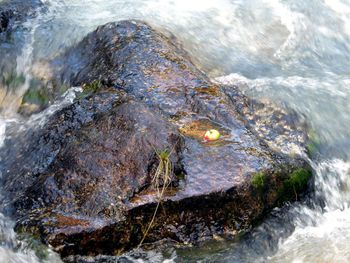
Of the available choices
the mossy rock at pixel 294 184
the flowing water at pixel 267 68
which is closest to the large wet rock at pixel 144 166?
the mossy rock at pixel 294 184

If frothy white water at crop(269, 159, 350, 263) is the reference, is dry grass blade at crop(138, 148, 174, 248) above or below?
above

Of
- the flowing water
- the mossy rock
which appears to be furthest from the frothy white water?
the mossy rock

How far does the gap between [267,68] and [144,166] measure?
3173 millimetres

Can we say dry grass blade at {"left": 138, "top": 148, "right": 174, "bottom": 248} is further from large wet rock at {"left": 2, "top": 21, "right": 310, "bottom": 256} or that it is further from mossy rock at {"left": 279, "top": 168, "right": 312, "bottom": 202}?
mossy rock at {"left": 279, "top": 168, "right": 312, "bottom": 202}

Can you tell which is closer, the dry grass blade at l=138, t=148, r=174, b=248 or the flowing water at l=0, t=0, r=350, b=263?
the dry grass blade at l=138, t=148, r=174, b=248

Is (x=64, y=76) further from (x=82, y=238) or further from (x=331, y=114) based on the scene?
(x=331, y=114)

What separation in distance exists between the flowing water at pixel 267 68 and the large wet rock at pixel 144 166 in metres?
0.22

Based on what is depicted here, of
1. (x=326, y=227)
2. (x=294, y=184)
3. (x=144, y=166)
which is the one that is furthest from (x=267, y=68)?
(x=144, y=166)

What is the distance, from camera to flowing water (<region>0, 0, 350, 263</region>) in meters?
4.45

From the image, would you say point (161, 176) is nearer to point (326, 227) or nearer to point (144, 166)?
point (144, 166)

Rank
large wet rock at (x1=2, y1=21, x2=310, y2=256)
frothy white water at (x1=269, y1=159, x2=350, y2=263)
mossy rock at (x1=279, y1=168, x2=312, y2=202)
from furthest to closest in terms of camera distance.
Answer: mossy rock at (x1=279, y1=168, x2=312, y2=202), frothy white water at (x1=269, y1=159, x2=350, y2=263), large wet rock at (x1=2, y1=21, x2=310, y2=256)

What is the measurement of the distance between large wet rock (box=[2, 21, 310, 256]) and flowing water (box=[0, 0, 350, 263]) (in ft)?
0.72

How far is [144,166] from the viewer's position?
4434 mm

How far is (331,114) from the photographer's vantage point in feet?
20.5
